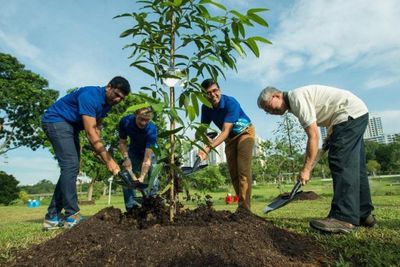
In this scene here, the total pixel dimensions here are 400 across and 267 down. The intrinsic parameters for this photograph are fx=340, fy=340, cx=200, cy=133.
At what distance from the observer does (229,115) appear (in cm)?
415

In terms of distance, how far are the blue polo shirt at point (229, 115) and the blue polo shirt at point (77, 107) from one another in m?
1.32

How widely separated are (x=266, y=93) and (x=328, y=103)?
632mm

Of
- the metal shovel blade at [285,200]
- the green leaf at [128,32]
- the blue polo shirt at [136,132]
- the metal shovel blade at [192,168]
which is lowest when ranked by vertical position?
the metal shovel blade at [285,200]

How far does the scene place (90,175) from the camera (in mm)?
21406

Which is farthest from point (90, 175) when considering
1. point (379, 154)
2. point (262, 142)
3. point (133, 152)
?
point (379, 154)

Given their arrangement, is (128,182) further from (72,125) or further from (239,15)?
(239,15)

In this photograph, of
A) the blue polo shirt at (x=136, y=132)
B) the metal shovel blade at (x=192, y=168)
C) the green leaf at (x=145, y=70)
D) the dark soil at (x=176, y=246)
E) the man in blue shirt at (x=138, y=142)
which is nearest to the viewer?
the dark soil at (x=176, y=246)

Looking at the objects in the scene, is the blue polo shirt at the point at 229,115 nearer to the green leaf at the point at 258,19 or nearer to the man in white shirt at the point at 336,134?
the man in white shirt at the point at 336,134

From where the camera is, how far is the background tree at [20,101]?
25.5 meters

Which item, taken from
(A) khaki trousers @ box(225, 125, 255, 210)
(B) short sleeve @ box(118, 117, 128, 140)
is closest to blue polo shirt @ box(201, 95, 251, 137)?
(A) khaki trousers @ box(225, 125, 255, 210)

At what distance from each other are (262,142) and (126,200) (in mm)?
10419

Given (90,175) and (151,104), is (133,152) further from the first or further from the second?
(90,175)

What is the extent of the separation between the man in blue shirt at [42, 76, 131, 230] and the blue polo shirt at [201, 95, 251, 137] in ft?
3.88

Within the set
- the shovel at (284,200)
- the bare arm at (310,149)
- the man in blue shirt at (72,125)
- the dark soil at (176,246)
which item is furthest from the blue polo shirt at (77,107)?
the bare arm at (310,149)
